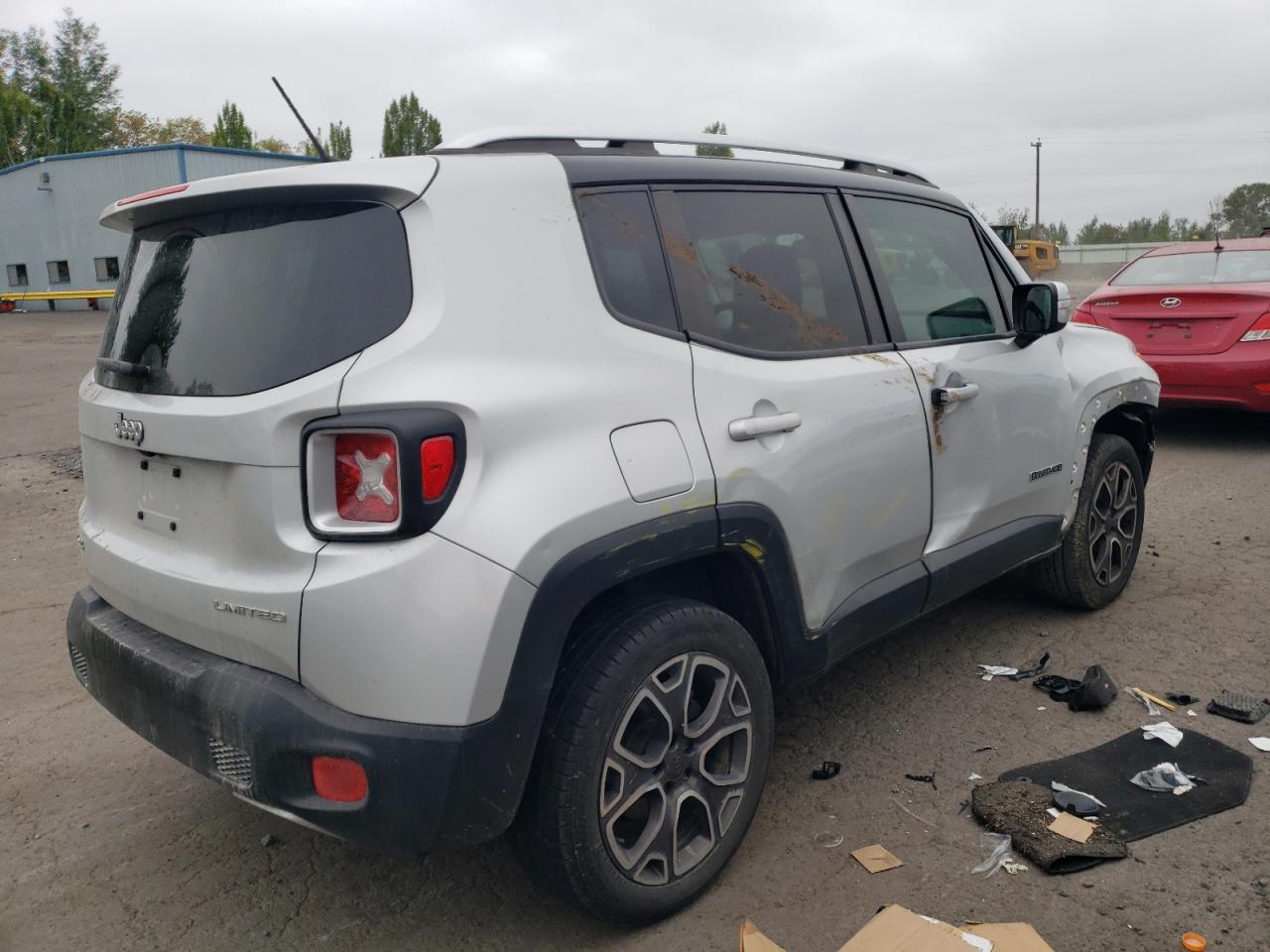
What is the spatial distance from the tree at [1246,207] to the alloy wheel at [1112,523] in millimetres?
73995

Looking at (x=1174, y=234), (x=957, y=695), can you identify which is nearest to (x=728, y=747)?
(x=957, y=695)

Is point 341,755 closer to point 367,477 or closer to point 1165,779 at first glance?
point 367,477

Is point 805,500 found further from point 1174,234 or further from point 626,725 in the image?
point 1174,234

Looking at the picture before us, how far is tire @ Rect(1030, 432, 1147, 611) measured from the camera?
4.46 metres

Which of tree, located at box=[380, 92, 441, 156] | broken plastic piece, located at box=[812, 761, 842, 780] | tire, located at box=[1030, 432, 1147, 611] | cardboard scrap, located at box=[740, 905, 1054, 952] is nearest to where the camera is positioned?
cardboard scrap, located at box=[740, 905, 1054, 952]

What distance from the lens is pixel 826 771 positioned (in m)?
3.32

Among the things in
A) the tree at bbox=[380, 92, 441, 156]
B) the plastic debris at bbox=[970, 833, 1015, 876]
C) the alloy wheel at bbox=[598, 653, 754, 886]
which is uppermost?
the tree at bbox=[380, 92, 441, 156]

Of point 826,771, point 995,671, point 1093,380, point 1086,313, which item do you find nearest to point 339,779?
point 826,771

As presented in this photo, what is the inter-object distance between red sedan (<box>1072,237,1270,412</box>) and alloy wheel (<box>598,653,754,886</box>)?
6546 millimetres

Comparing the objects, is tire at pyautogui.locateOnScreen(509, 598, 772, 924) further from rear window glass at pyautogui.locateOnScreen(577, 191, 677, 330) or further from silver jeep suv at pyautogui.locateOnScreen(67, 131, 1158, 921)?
rear window glass at pyautogui.locateOnScreen(577, 191, 677, 330)

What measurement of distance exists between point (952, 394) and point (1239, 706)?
1575 mm

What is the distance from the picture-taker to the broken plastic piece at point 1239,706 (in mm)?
3602

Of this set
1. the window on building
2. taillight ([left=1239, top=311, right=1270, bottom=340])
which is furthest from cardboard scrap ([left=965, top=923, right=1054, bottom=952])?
the window on building

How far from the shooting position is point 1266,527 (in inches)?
234
